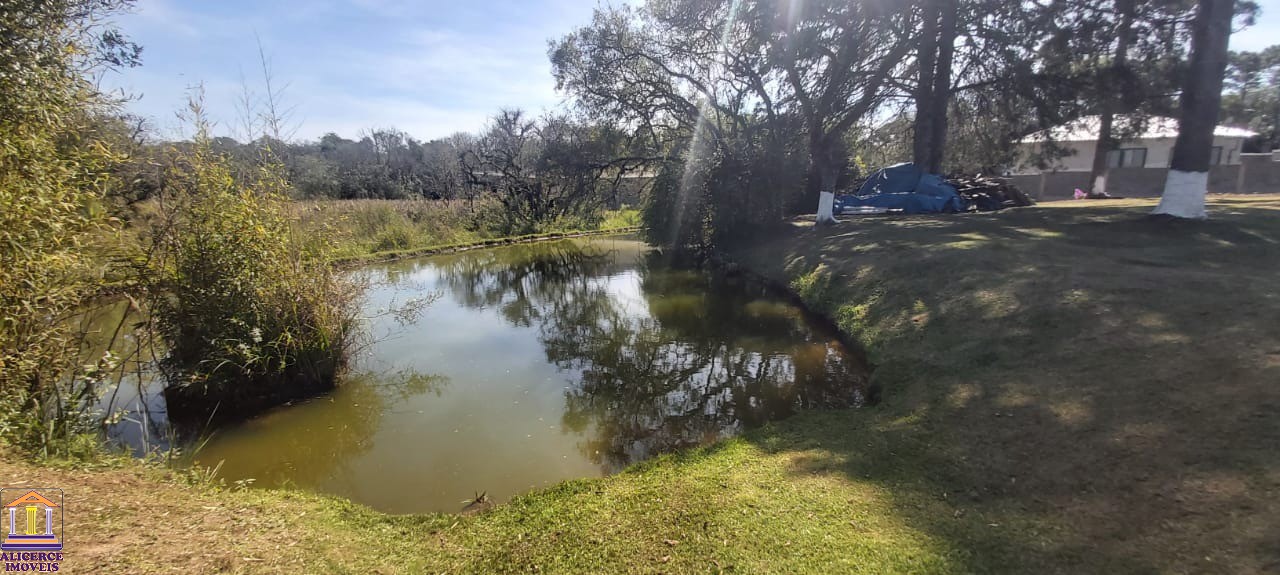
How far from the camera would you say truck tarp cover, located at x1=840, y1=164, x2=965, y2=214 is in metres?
17.4

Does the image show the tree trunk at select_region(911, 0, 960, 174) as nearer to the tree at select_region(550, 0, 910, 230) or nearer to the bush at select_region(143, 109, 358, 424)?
the tree at select_region(550, 0, 910, 230)

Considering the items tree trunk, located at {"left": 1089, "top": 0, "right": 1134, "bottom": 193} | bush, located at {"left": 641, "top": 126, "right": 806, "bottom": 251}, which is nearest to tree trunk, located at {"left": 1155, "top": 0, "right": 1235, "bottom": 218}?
tree trunk, located at {"left": 1089, "top": 0, "right": 1134, "bottom": 193}

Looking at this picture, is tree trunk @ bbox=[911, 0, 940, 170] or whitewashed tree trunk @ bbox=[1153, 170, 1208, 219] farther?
tree trunk @ bbox=[911, 0, 940, 170]

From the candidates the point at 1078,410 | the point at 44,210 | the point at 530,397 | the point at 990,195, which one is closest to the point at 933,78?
the point at 990,195

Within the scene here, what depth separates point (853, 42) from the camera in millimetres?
13680

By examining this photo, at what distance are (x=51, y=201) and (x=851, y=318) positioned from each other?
8.27 m

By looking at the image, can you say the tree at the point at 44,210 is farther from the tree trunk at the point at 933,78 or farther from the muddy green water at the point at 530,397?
the tree trunk at the point at 933,78

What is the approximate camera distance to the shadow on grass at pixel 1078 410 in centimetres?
270

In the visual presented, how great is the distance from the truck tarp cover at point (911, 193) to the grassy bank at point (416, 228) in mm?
13608

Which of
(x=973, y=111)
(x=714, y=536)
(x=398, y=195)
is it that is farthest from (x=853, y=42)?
(x=398, y=195)

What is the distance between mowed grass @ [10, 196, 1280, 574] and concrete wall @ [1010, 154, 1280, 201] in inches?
739

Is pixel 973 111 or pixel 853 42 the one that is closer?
pixel 853 42

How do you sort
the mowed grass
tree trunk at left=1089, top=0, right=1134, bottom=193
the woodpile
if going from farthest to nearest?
the woodpile
tree trunk at left=1089, top=0, right=1134, bottom=193
the mowed grass

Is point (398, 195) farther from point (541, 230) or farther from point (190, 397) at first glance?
point (190, 397)
